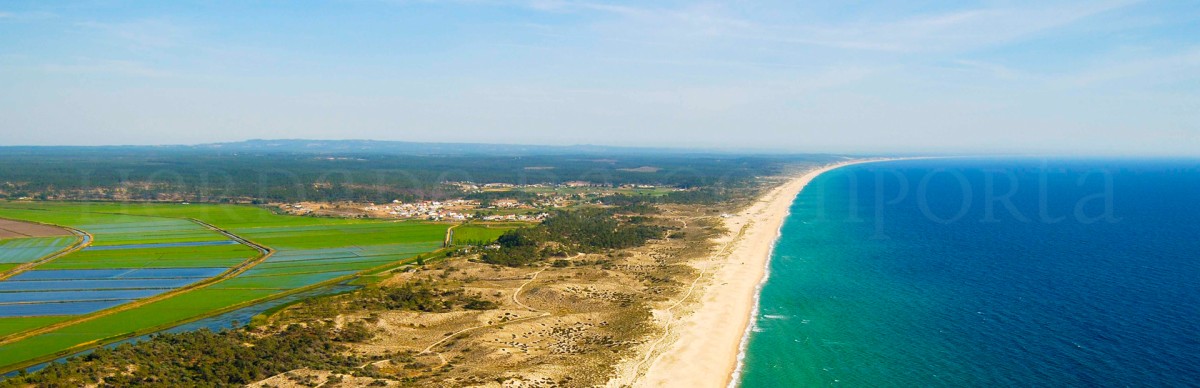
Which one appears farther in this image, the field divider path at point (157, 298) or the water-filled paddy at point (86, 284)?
the water-filled paddy at point (86, 284)

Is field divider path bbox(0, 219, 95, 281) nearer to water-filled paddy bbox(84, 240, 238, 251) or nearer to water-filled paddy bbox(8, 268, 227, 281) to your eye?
water-filled paddy bbox(8, 268, 227, 281)

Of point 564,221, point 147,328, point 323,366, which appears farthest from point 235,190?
point 323,366

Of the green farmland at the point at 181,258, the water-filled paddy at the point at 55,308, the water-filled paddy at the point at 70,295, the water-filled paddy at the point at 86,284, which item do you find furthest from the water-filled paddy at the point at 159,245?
the water-filled paddy at the point at 55,308

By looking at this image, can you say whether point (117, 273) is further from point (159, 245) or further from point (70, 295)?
point (159, 245)

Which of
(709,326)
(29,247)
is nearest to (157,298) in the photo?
(29,247)

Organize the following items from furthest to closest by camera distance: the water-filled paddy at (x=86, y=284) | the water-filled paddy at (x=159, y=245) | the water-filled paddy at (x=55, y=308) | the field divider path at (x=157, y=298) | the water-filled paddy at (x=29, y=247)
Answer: the water-filled paddy at (x=159, y=245)
the water-filled paddy at (x=29, y=247)
the water-filled paddy at (x=86, y=284)
the water-filled paddy at (x=55, y=308)
the field divider path at (x=157, y=298)

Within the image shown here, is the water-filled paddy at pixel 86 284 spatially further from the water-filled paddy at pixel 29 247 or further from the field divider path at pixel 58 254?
the water-filled paddy at pixel 29 247

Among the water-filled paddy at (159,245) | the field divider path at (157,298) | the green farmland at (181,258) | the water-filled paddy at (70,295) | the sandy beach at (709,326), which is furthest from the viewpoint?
the water-filled paddy at (159,245)

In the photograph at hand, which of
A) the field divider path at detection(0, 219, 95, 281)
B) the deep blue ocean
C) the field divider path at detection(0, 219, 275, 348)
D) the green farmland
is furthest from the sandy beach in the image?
the field divider path at detection(0, 219, 95, 281)
